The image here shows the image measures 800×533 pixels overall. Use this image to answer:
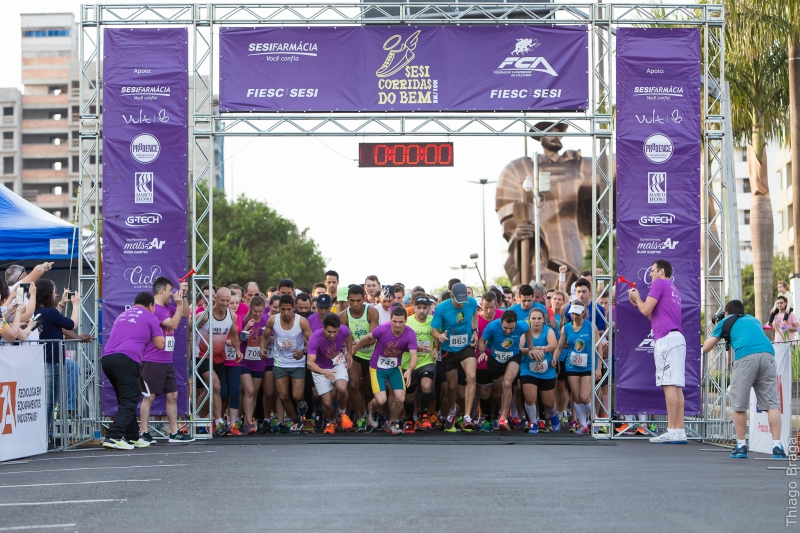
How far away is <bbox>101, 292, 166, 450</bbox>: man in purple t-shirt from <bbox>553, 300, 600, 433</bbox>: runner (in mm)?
5603

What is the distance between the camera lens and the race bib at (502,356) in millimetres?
15891

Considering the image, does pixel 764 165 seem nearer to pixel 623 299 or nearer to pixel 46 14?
pixel 623 299

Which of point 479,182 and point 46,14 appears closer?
point 479,182

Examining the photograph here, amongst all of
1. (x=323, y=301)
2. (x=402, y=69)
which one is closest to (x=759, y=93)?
(x=402, y=69)

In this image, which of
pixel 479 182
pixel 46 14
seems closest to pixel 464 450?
pixel 479 182

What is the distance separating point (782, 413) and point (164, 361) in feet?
24.6

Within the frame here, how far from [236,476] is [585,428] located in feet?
23.1

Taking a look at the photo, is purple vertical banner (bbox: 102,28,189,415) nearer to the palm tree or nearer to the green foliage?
the palm tree

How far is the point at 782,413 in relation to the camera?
40.8 feet

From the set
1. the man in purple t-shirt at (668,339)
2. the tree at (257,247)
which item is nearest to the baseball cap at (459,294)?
the man in purple t-shirt at (668,339)

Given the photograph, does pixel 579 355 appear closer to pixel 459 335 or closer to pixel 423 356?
pixel 459 335

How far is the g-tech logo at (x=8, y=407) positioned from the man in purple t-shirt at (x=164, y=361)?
1.99 meters

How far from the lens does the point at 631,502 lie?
799cm

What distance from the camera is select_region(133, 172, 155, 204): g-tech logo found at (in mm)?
15328
